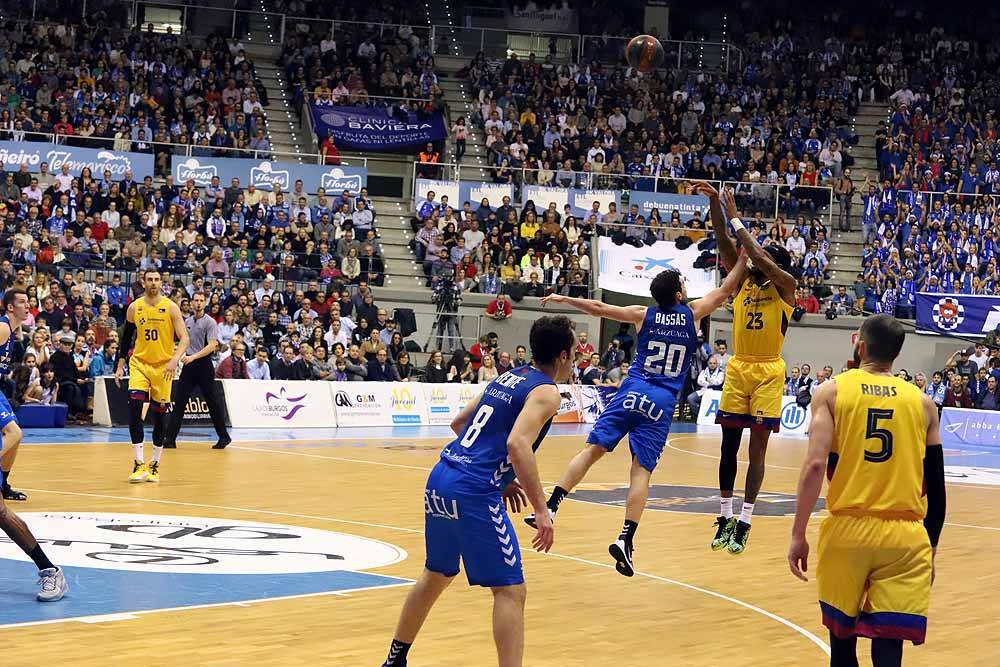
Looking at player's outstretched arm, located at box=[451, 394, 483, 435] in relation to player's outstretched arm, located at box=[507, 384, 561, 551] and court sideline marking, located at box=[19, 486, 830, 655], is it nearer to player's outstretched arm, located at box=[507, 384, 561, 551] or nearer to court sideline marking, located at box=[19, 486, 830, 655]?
player's outstretched arm, located at box=[507, 384, 561, 551]

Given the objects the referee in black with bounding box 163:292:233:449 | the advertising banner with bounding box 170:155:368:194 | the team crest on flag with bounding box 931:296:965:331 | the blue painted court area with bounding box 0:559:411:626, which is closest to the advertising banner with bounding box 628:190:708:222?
the team crest on flag with bounding box 931:296:965:331

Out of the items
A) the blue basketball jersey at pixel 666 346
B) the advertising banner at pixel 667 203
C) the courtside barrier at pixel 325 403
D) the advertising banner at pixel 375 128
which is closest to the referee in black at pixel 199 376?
the courtside barrier at pixel 325 403

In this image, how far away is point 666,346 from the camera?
396 inches

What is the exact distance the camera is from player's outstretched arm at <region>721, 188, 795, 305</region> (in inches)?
384

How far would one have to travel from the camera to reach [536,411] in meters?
6.19

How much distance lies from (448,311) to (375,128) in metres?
7.85

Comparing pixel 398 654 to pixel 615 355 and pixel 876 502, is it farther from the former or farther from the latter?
pixel 615 355

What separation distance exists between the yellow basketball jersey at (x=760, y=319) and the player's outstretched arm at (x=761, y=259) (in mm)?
85

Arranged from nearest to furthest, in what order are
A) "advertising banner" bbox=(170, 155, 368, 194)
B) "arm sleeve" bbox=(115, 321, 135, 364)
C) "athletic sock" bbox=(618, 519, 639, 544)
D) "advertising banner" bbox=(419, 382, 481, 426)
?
1. "athletic sock" bbox=(618, 519, 639, 544)
2. "arm sleeve" bbox=(115, 321, 135, 364)
3. "advertising banner" bbox=(419, 382, 481, 426)
4. "advertising banner" bbox=(170, 155, 368, 194)

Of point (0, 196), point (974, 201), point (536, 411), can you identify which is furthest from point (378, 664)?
point (974, 201)

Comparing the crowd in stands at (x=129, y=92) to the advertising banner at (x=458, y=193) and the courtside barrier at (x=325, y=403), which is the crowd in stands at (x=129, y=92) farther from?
the courtside barrier at (x=325, y=403)

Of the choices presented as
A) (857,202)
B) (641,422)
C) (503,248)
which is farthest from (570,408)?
(641,422)

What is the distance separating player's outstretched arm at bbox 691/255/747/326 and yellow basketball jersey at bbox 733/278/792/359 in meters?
0.13

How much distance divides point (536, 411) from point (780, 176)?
30.5 m
